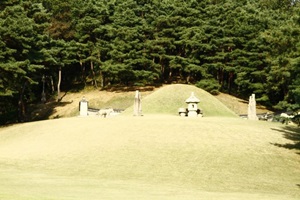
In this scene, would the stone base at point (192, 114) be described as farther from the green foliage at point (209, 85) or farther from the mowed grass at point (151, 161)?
the green foliage at point (209, 85)

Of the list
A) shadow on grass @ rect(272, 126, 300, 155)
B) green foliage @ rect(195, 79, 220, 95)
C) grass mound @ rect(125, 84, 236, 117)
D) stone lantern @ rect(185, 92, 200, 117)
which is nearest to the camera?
shadow on grass @ rect(272, 126, 300, 155)

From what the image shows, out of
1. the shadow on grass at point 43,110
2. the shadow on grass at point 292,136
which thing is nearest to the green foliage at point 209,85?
the shadow on grass at point 43,110

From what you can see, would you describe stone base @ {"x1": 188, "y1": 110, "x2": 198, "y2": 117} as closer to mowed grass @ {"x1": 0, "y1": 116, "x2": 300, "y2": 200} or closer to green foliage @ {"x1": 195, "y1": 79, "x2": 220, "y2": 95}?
mowed grass @ {"x1": 0, "y1": 116, "x2": 300, "y2": 200}

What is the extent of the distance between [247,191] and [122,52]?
39217 mm

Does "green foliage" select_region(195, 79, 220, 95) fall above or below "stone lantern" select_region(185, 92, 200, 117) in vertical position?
above

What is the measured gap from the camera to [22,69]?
1399 inches

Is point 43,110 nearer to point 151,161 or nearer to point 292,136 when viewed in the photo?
point 292,136

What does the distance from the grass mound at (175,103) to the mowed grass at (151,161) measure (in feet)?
31.1

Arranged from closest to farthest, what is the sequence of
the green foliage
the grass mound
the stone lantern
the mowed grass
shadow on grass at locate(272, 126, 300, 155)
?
the mowed grass < shadow on grass at locate(272, 126, 300, 155) < the stone lantern < the grass mound < the green foliage

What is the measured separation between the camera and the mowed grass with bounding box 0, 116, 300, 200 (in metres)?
13.4

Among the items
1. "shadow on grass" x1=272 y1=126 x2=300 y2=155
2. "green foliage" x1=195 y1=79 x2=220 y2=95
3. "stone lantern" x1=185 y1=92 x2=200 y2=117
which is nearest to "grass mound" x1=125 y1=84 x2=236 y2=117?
"stone lantern" x1=185 y1=92 x2=200 y2=117

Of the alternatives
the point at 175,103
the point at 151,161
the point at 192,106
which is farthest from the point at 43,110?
the point at 151,161

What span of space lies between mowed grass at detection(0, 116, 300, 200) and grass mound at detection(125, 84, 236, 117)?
373 inches

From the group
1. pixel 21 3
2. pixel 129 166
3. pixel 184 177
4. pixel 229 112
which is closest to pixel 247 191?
pixel 184 177
